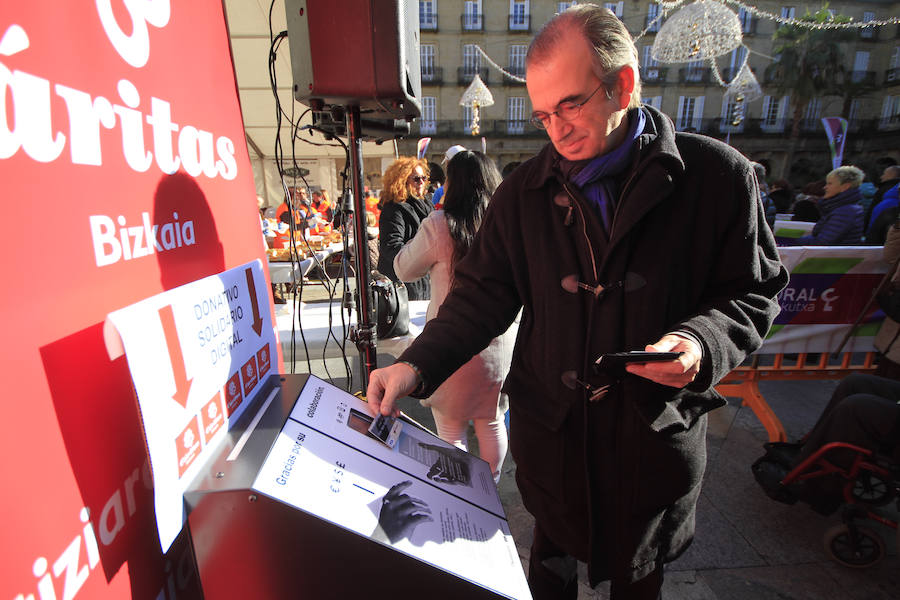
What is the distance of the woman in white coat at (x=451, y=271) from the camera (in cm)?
204

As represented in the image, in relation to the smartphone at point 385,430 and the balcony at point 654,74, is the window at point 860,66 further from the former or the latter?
the smartphone at point 385,430

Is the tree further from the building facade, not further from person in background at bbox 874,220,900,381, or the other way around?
person in background at bbox 874,220,900,381

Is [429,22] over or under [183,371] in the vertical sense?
over

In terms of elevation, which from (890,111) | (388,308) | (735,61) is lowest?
(388,308)

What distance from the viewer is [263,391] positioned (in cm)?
117

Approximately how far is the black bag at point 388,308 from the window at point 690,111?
1259 inches

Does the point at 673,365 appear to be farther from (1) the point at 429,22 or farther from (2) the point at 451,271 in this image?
(1) the point at 429,22

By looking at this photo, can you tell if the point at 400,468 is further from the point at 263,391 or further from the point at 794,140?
the point at 794,140

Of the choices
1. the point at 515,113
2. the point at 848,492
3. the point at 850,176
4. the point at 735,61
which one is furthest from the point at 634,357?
the point at 735,61

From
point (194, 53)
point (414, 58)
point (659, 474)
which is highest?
point (414, 58)

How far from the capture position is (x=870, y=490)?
83.4 inches

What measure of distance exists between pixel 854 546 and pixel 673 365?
210 centimetres

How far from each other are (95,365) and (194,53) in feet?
2.79

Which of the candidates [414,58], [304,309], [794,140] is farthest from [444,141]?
[414,58]
